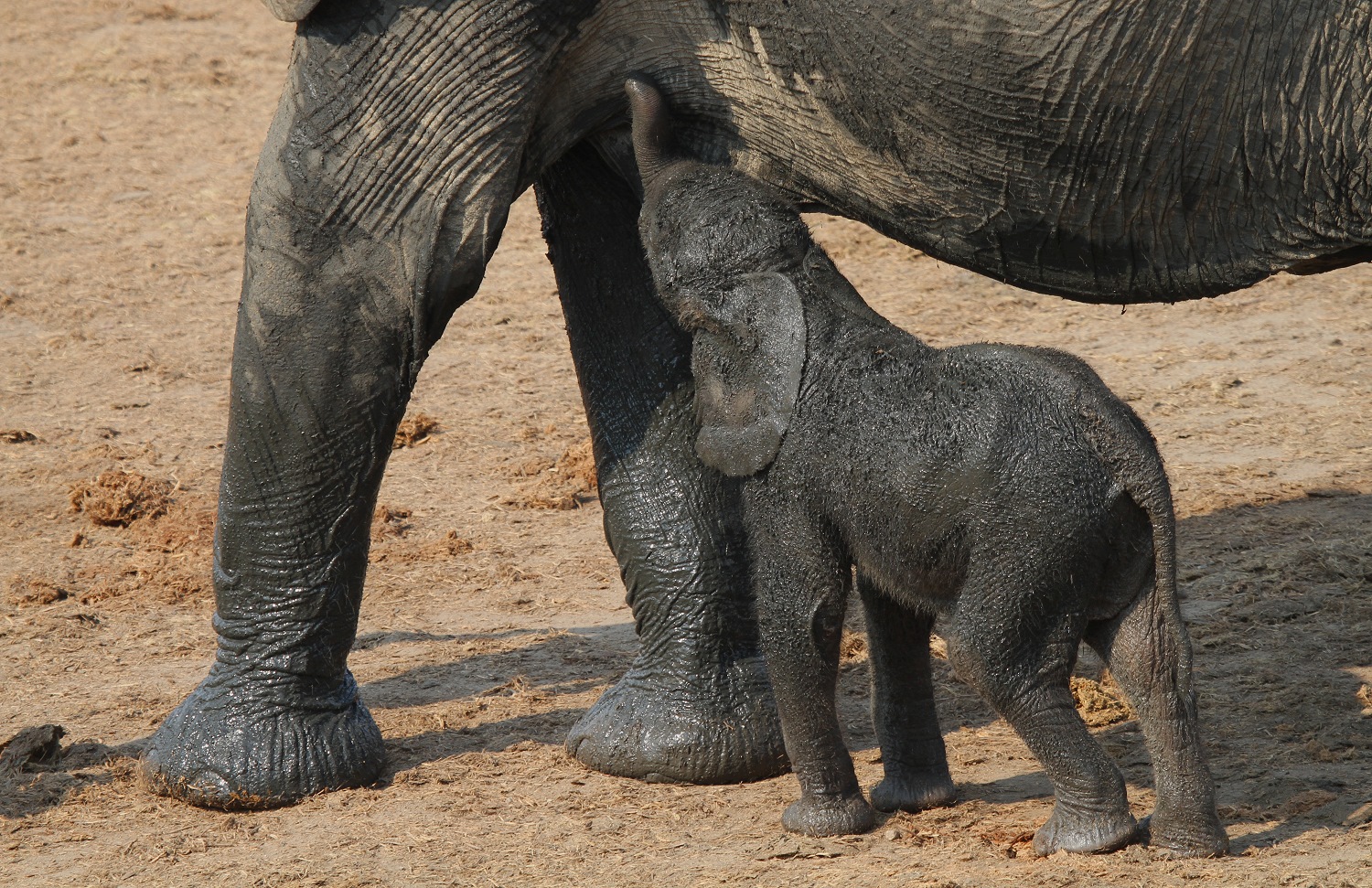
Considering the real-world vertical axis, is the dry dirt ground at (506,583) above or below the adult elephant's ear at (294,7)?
below

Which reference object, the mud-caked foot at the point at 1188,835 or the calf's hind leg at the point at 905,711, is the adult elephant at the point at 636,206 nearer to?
the calf's hind leg at the point at 905,711

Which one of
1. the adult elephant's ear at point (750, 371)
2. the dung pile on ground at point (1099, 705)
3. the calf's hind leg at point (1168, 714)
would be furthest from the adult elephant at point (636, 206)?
the dung pile on ground at point (1099, 705)

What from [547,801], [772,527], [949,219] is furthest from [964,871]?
[949,219]

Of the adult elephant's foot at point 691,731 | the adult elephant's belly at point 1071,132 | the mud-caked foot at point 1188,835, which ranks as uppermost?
the adult elephant's belly at point 1071,132

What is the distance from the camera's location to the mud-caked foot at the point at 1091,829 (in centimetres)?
380

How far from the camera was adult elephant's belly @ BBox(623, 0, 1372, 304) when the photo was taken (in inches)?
143

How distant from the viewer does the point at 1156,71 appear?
3.68 meters

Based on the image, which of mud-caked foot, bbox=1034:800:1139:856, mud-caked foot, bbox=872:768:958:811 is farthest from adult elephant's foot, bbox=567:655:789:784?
mud-caked foot, bbox=1034:800:1139:856

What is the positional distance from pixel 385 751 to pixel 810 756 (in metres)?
1.30

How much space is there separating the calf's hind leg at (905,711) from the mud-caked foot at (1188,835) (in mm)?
621

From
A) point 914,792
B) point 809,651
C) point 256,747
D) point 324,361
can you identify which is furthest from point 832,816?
point 324,361

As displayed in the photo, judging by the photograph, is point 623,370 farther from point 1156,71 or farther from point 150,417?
point 150,417

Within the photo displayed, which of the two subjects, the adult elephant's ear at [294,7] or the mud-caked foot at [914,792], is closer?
the adult elephant's ear at [294,7]

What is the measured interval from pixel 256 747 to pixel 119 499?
2356 mm
